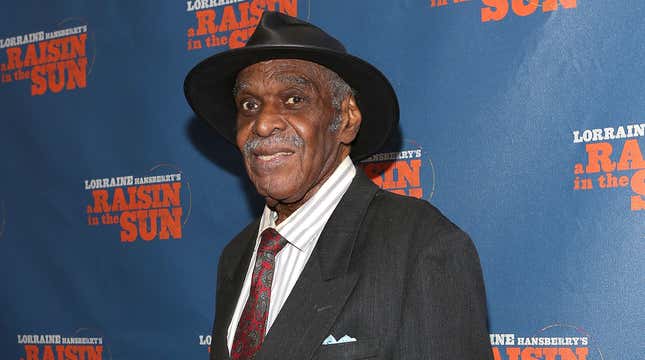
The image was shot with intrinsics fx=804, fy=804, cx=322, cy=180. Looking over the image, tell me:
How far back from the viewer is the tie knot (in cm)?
150

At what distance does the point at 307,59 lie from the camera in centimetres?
149

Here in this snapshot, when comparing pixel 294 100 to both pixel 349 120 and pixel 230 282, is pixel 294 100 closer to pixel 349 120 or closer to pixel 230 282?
pixel 349 120

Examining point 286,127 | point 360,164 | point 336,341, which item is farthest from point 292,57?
point 360,164

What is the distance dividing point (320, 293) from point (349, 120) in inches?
14.9

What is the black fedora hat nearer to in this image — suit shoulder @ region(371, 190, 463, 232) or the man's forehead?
the man's forehead

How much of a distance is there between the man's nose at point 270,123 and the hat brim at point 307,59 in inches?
4.4

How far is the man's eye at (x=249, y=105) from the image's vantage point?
1.51 m

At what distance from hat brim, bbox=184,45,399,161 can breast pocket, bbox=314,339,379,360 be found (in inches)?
20.3

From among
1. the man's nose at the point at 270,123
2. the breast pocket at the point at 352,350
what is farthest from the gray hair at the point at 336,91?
the breast pocket at the point at 352,350

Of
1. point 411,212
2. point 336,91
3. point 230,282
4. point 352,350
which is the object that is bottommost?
point 352,350

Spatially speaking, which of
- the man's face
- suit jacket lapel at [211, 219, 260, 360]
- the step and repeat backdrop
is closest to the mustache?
the man's face

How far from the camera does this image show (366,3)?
2.13 metres

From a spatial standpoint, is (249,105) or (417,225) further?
(249,105)

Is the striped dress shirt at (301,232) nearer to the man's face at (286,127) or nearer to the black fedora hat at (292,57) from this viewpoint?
the man's face at (286,127)
